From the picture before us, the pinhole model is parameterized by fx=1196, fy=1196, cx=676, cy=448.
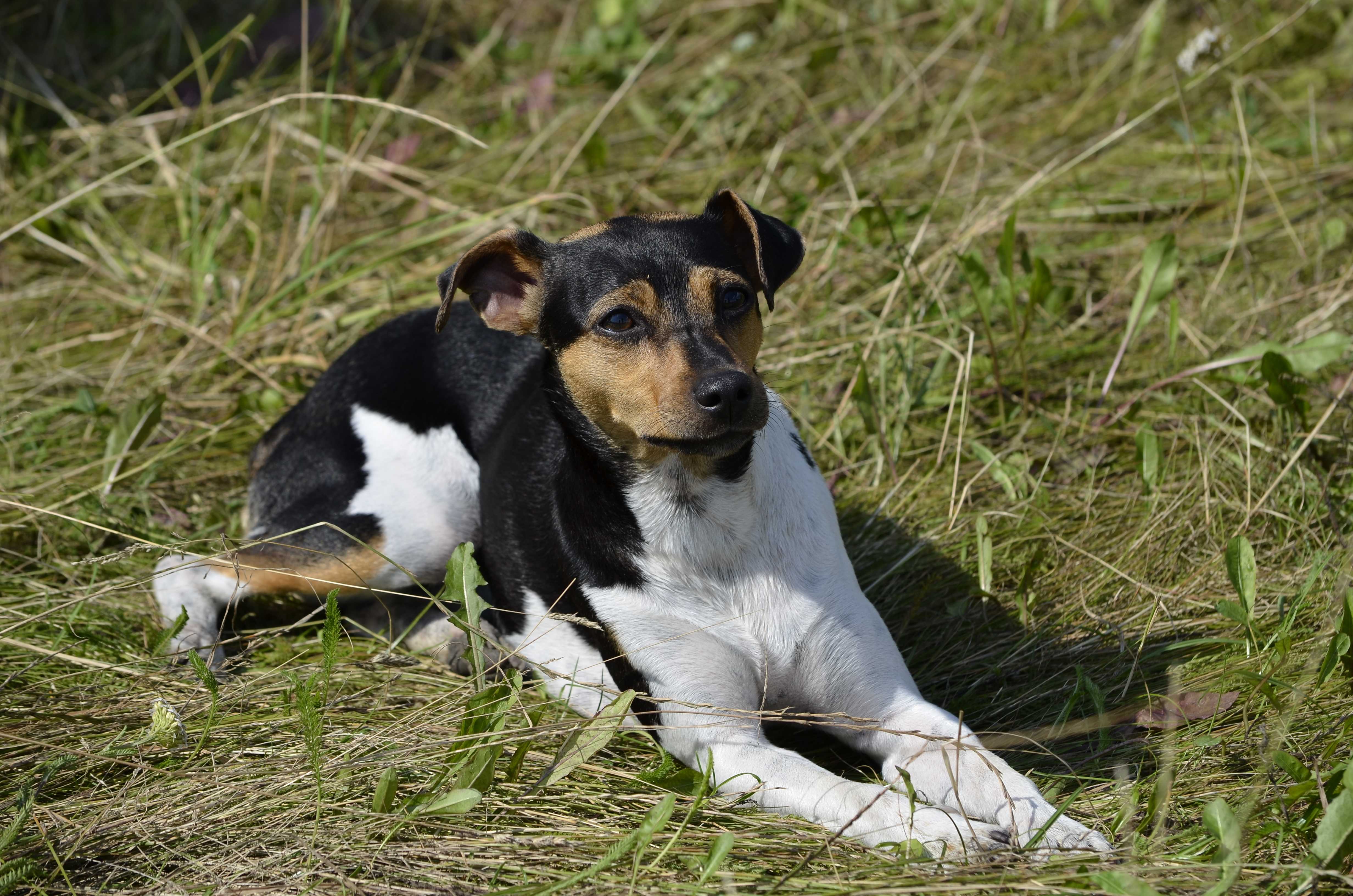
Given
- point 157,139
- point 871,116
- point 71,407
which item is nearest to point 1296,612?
point 871,116

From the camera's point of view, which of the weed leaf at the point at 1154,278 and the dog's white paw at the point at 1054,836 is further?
the weed leaf at the point at 1154,278

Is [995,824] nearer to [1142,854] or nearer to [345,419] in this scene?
[1142,854]

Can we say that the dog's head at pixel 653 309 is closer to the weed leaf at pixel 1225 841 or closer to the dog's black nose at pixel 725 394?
the dog's black nose at pixel 725 394

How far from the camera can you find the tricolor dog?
321 cm

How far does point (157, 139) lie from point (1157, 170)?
5950 mm

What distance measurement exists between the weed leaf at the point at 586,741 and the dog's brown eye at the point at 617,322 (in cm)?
105

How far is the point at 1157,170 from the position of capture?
642cm

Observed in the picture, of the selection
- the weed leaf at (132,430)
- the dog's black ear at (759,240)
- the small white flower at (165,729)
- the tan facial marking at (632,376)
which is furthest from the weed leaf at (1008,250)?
the weed leaf at (132,430)

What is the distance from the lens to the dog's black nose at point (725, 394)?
3168 millimetres

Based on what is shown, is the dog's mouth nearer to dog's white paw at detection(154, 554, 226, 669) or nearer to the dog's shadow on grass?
the dog's shadow on grass

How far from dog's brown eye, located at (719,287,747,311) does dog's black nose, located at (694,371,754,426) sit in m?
0.41

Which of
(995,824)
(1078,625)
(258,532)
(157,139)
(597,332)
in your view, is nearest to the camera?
(995,824)

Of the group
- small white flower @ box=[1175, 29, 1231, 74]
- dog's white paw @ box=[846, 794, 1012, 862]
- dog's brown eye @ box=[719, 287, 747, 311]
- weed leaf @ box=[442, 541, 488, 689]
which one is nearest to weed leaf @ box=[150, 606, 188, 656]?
weed leaf @ box=[442, 541, 488, 689]

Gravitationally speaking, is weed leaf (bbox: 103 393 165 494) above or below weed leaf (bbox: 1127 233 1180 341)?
below
